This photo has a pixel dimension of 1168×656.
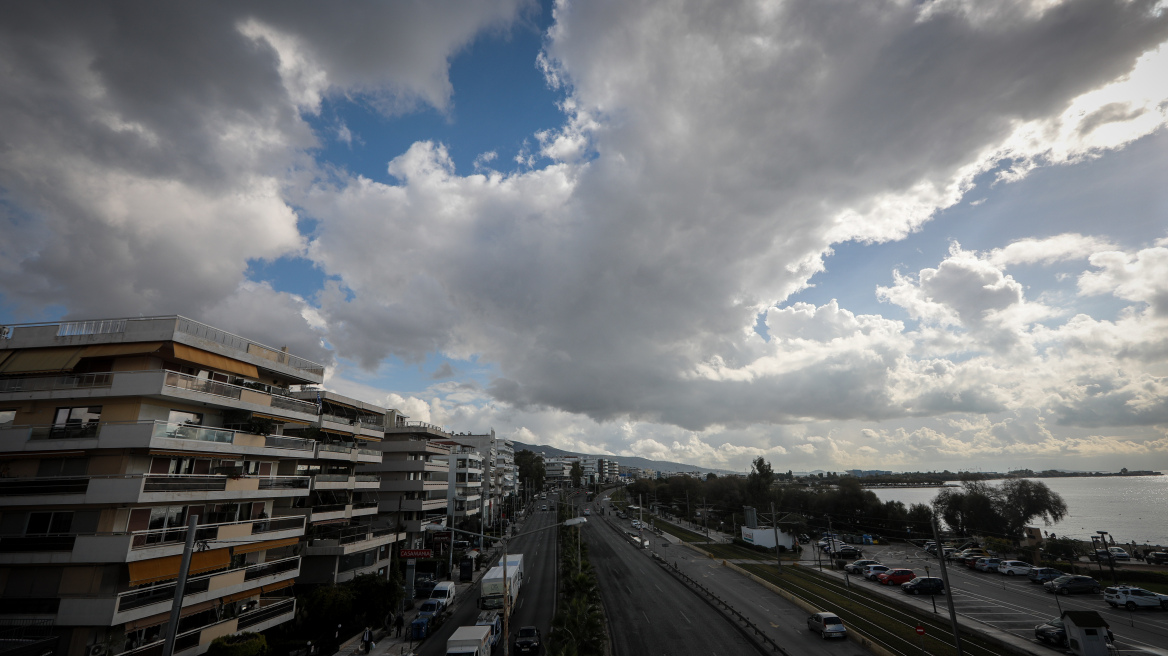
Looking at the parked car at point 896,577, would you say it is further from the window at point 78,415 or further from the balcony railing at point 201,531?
the window at point 78,415

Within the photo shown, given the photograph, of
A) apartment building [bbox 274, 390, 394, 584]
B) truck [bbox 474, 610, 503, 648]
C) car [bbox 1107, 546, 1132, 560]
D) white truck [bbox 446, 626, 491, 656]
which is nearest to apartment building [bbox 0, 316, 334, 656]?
apartment building [bbox 274, 390, 394, 584]

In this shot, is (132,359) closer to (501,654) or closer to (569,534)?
(501,654)

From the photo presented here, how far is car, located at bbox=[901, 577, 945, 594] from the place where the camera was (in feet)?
158

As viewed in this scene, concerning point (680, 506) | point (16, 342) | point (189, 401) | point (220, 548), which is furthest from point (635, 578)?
point (680, 506)

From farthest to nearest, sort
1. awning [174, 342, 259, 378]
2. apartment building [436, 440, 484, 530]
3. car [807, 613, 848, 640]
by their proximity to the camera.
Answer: apartment building [436, 440, 484, 530] → car [807, 613, 848, 640] → awning [174, 342, 259, 378]

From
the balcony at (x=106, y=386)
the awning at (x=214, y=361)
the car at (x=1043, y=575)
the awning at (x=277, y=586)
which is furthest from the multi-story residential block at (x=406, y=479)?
the car at (x=1043, y=575)

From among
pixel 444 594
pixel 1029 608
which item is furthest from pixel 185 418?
pixel 1029 608

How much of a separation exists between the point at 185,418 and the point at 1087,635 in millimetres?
55564

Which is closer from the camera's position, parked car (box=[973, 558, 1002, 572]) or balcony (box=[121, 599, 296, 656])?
balcony (box=[121, 599, 296, 656])

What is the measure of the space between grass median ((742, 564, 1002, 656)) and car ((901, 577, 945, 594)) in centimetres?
122

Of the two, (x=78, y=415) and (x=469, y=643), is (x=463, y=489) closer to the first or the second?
(x=469, y=643)

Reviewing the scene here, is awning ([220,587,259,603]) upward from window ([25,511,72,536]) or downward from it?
downward

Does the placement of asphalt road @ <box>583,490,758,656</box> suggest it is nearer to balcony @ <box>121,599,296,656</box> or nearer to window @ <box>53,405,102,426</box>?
balcony @ <box>121,599,296,656</box>

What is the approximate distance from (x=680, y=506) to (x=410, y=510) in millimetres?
116044
